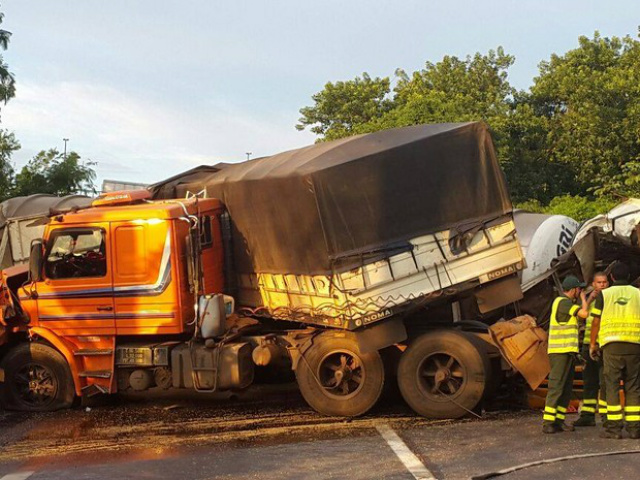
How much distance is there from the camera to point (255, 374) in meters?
9.60

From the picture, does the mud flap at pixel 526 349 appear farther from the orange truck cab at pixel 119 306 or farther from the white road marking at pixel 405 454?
Answer: the orange truck cab at pixel 119 306

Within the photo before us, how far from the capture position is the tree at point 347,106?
38.8 m

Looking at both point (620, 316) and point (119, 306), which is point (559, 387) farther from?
point (119, 306)

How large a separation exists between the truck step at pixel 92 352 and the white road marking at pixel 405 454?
341 cm

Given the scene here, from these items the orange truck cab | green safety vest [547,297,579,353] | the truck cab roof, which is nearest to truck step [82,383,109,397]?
the orange truck cab

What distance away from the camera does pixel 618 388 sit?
7230mm

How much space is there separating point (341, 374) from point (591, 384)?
105 inches

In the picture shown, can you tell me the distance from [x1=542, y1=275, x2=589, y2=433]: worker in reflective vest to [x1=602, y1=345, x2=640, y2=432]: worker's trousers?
335 millimetres

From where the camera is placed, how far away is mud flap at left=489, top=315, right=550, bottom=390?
8.15 meters

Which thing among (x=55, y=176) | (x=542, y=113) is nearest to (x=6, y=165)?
(x=55, y=176)

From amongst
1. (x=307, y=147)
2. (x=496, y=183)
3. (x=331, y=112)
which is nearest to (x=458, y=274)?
(x=496, y=183)

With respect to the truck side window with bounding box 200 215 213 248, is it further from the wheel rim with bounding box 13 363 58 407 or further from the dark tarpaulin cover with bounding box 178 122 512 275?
the wheel rim with bounding box 13 363 58 407

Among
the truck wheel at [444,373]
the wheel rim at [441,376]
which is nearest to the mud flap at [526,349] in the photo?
the truck wheel at [444,373]

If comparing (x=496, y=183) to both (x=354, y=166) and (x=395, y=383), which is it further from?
(x=395, y=383)
